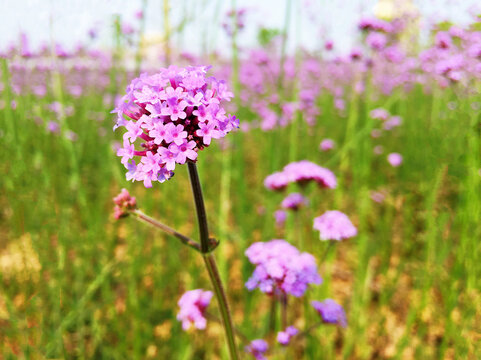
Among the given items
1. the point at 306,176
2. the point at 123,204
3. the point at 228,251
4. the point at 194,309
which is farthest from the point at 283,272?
the point at 228,251

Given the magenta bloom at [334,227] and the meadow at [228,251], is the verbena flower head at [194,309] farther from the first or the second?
the magenta bloom at [334,227]

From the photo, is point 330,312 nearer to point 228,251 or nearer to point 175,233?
point 175,233

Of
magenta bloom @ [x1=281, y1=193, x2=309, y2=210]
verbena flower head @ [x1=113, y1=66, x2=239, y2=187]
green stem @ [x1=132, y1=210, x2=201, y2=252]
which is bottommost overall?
magenta bloom @ [x1=281, y1=193, x2=309, y2=210]

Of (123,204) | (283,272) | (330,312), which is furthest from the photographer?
(330,312)

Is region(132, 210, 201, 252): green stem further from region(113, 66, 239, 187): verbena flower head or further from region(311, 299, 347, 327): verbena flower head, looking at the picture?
region(311, 299, 347, 327): verbena flower head

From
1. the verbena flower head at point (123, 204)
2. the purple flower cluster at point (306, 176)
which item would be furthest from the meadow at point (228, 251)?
the verbena flower head at point (123, 204)

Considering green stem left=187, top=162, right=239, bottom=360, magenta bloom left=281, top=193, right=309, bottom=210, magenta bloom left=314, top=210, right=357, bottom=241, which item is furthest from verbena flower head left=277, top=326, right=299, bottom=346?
magenta bloom left=281, top=193, right=309, bottom=210
